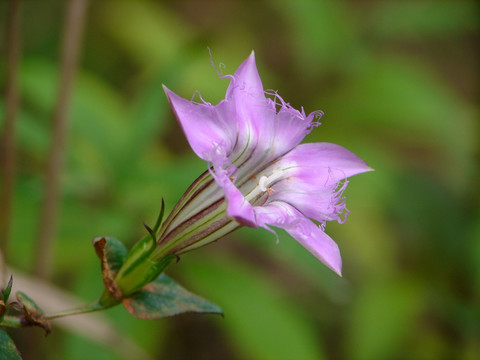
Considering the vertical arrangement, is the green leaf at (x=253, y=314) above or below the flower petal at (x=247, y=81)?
below

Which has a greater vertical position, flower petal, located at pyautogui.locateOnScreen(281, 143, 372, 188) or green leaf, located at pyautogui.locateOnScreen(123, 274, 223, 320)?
flower petal, located at pyautogui.locateOnScreen(281, 143, 372, 188)

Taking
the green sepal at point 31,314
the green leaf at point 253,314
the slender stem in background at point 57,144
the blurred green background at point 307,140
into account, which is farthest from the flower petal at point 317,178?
the green leaf at point 253,314

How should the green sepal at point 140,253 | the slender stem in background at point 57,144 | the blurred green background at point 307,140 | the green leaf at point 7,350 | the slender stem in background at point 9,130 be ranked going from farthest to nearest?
the blurred green background at point 307,140
the slender stem in background at point 57,144
the slender stem in background at point 9,130
the green sepal at point 140,253
the green leaf at point 7,350

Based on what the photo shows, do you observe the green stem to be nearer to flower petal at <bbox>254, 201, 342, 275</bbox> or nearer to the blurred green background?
flower petal at <bbox>254, 201, 342, 275</bbox>

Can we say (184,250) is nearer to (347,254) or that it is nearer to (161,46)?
(347,254)

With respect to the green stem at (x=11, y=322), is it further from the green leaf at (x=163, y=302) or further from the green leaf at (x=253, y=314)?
the green leaf at (x=253, y=314)

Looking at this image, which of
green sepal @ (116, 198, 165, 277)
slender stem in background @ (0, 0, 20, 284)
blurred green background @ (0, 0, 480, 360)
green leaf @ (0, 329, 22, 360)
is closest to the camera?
green leaf @ (0, 329, 22, 360)

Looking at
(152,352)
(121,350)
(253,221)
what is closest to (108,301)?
(253,221)

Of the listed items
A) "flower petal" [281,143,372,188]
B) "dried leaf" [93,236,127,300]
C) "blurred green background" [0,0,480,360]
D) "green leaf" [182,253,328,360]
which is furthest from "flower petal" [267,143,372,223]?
"green leaf" [182,253,328,360]
